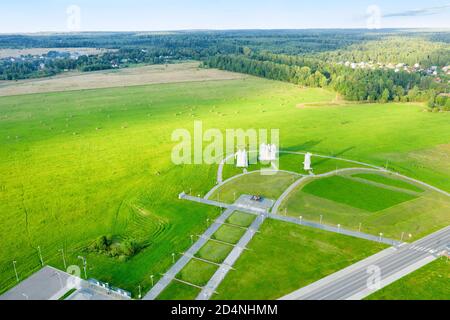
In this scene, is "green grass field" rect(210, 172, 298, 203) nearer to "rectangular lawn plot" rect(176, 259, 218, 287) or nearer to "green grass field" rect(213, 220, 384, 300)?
"green grass field" rect(213, 220, 384, 300)

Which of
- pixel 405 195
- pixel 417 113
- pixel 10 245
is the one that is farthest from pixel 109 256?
pixel 417 113

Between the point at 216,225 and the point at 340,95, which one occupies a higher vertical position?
the point at 340,95

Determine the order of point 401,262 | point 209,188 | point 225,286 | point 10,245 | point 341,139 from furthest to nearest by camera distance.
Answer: point 341,139, point 209,188, point 10,245, point 401,262, point 225,286

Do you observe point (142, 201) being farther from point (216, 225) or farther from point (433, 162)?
point (433, 162)

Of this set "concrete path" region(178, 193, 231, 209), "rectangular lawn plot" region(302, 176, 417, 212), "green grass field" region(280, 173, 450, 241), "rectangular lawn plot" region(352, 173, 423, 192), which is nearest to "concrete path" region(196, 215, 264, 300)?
"concrete path" region(178, 193, 231, 209)

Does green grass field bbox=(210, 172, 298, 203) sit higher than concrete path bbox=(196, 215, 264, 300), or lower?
higher

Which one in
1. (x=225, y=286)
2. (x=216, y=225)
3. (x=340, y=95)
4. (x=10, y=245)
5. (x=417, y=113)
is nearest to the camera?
(x=225, y=286)

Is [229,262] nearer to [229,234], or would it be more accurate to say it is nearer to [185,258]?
[185,258]

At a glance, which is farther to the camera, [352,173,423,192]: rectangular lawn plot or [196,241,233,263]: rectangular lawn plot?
[352,173,423,192]: rectangular lawn plot
